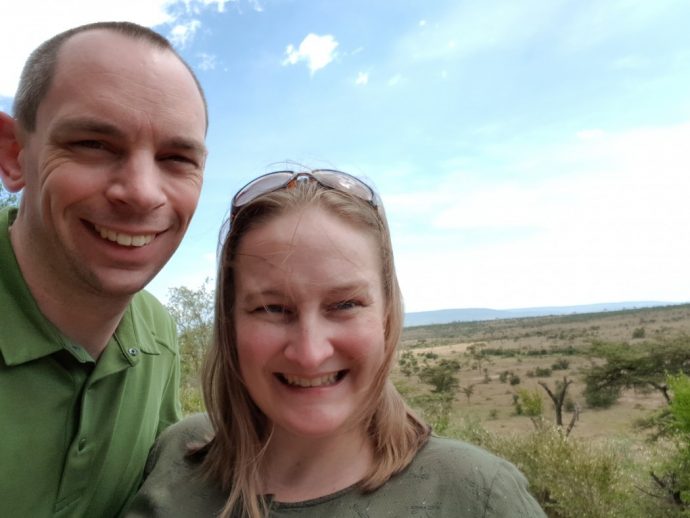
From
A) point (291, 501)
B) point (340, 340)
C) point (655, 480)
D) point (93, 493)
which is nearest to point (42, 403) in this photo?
point (93, 493)

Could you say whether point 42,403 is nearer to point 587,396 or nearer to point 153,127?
point 153,127

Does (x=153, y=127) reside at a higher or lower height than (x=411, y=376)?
higher

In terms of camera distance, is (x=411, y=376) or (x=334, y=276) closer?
(x=334, y=276)

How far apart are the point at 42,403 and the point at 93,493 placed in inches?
20.6

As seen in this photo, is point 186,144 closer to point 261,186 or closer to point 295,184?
point 261,186

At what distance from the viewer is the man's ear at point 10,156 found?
8.52ft

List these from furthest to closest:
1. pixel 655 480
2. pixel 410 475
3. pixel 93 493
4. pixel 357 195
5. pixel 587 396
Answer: pixel 587 396, pixel 655 480, pixel 93 493, pixel 357 195, pixel 410 475

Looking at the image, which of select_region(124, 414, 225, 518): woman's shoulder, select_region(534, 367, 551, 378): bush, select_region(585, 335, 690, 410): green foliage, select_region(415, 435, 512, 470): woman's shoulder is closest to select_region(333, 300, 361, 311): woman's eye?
select_region(415, 435, 512, 470): woman's shoulder

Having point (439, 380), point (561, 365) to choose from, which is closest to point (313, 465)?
point (439, 380)

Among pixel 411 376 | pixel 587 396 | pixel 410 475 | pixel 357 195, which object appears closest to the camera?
pixel 410 475

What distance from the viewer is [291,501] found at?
2.08m

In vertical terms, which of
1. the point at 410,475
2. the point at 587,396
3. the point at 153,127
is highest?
the point at 153,127

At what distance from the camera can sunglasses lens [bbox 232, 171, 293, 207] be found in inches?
90.3

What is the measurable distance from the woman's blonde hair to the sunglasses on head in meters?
0.03
